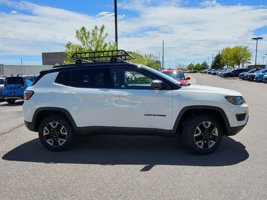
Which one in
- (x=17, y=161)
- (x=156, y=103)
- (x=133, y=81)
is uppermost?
(x=133, y=81)

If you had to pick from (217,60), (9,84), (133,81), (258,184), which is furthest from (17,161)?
(217,60)

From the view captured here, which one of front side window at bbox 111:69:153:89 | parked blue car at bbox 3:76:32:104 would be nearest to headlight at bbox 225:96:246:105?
front side window at bbox 111:69:153:89

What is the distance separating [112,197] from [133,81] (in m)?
2.62

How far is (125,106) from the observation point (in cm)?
527

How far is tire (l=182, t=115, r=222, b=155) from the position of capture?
5.14 meters

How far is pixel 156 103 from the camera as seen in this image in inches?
203

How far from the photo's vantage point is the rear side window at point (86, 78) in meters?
5.45

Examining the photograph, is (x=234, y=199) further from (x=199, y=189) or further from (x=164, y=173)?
(x=164, y=173)

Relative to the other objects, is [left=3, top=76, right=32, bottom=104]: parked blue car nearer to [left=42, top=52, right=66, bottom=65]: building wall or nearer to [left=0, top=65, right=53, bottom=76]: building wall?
[left=0, top=65, right=53, bottom=76]: building wall

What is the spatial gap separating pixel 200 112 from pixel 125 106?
147cm

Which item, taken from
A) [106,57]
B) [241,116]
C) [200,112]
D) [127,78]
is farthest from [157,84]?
[106,57]

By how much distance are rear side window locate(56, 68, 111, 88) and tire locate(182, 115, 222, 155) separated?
5.91ft

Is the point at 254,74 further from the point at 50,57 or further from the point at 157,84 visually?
the point at 50,57

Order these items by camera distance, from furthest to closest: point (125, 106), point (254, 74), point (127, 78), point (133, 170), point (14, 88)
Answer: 1. point (254, 74)
2. point (14, 88)
3. point (127, 78)
4. point (125, 106)
5. point (133, 170)
